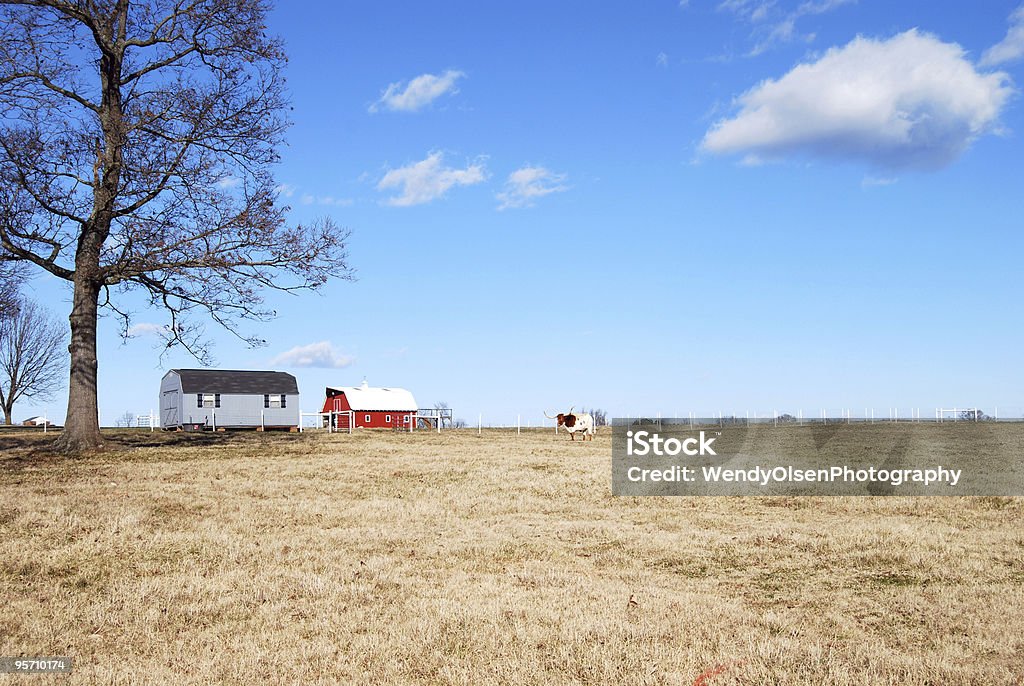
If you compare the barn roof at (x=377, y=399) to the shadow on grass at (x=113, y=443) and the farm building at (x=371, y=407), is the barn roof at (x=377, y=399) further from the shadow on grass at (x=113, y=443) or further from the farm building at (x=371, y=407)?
the shadow on grass at (x=113, y=443)

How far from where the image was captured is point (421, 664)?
898 centimetres

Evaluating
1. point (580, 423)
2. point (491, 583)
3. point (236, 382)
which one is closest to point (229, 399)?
point (236, 382)

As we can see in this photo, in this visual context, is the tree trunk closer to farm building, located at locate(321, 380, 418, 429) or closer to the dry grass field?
the dry grass field

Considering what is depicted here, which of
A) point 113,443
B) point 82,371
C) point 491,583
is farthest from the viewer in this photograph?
point 113,443

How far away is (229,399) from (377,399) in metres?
12.6

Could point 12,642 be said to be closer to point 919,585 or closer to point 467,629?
point 467,629

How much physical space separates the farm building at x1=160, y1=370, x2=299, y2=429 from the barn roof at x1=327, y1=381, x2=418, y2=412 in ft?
16.9

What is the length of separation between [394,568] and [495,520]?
5155 millimetres

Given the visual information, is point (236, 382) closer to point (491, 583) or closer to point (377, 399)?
point (377, 399)

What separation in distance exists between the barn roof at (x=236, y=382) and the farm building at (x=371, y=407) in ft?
15.6

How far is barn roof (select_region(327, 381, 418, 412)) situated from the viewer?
227ft

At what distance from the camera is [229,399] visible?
63000 millimetres

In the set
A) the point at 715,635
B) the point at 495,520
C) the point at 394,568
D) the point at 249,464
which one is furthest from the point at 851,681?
the point at 249,464

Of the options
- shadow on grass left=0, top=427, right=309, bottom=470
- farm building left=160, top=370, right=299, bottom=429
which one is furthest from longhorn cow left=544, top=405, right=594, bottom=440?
farm building left=160, top=370, right=299, bottom=429
